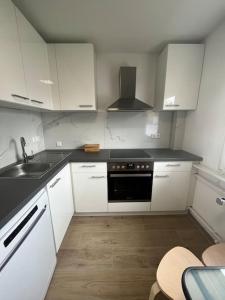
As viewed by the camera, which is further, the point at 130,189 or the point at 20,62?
the point at 130,189

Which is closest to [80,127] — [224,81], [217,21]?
[224,81]

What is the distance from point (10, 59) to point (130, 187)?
5.78 ft

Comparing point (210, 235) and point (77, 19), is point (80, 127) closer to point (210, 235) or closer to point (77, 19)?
point (77, 19)

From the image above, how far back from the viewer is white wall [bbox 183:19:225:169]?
1.49m

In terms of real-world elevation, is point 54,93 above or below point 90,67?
below

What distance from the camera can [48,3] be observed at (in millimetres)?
1184

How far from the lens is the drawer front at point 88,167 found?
179 centimetres

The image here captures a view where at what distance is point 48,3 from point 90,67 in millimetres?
643

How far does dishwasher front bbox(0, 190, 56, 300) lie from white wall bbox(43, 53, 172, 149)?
51.2 inches

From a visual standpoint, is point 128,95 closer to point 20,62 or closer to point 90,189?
point 20,62

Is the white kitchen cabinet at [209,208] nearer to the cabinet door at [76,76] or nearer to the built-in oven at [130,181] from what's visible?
the built-in oven at [130,181]

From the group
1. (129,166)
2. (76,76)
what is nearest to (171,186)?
(129,166)

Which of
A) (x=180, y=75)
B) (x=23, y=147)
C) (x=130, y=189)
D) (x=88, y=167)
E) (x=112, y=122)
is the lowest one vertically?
(x=130, y=189)

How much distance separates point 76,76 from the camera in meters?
1.75
